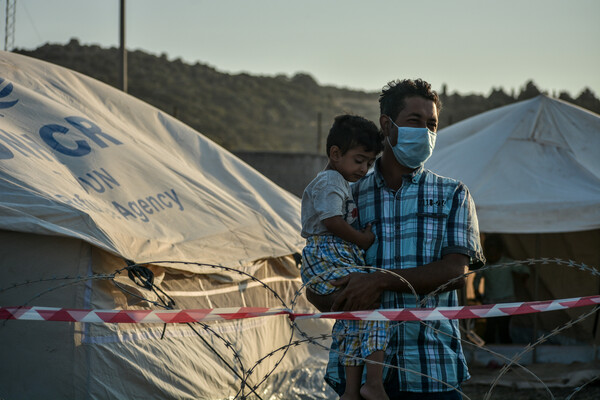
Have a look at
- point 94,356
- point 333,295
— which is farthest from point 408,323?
point 94,356

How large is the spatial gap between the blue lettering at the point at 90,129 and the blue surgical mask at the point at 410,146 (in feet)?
12.4

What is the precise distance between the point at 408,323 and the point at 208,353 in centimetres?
325

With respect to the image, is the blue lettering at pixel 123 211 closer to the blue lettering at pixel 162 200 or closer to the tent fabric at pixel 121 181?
the tent fabric at pixel 121 181

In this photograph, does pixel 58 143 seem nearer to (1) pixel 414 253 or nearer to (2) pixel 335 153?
(2) pixel 335 153

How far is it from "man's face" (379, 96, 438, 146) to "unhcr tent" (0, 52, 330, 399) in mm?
1370

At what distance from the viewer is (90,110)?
674 cm

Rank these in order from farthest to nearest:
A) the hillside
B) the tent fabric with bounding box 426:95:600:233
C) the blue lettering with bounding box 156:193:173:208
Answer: the hillside → the tent fabric with bounding box 426:95:600:233 → the blue lettering with bounding box 156:193:173:208

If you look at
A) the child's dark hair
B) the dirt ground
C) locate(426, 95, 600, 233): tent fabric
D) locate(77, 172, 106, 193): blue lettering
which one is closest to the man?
the child's dark hair

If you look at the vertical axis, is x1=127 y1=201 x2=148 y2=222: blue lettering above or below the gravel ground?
above

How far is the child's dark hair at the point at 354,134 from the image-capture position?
11.8 feet

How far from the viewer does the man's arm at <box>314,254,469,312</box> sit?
257cm

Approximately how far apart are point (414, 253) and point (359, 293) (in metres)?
0.25

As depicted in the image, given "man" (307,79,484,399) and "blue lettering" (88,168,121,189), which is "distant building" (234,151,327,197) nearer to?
"blue lettering" (88,168,121,189)

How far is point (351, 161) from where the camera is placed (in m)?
3.60
